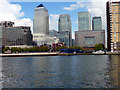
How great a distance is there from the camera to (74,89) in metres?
29.5

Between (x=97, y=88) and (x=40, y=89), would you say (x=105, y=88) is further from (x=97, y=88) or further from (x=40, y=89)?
(x=40, y=89)

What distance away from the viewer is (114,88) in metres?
29.7

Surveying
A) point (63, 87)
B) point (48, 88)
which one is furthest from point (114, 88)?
point (48, 88)

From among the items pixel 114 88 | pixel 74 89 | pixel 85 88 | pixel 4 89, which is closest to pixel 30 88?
pixel 4 89

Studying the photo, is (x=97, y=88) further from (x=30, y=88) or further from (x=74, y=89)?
(x=30, y=88)

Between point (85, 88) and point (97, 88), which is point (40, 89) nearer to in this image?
point (85, 88)

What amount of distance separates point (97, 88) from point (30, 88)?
11.5 meters

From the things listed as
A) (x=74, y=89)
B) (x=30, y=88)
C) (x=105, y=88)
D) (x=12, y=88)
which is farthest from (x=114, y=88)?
(x=12, y=88)

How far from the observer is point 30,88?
3050 centimetres

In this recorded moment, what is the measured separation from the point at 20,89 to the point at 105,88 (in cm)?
1446

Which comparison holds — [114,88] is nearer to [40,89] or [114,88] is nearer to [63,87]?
[63,87]

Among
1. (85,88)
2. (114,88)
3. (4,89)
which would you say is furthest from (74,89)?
(4,89)

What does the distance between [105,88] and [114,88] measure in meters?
1.50

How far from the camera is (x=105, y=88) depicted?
29.8m
